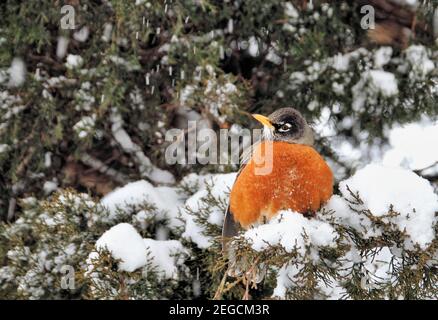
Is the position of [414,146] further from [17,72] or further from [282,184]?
[17,72]

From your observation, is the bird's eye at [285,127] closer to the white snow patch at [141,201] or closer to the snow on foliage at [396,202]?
the snow on foliage at [396,202]

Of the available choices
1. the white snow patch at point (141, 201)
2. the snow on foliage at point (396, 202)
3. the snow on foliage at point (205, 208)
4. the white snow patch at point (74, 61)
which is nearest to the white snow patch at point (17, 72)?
the white snow patch at point (74, 61)

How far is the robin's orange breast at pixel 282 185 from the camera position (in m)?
2.62

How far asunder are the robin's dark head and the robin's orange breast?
89 millimetres

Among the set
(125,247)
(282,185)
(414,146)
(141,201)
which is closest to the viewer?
(282,185)

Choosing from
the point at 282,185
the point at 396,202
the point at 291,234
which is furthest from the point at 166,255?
the point at 396,202

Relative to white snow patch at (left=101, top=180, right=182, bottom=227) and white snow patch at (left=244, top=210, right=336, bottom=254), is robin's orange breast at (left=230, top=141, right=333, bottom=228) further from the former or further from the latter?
white snow patch at (left=101, top=180, right=182, bottom=227)

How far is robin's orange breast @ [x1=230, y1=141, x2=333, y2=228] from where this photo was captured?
8.59 ft

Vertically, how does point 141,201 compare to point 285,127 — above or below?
below

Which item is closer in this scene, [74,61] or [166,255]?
[166,255]

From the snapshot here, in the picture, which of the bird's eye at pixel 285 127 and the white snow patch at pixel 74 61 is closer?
the bird's eye at pixel 285 127

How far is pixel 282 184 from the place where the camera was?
2.63m

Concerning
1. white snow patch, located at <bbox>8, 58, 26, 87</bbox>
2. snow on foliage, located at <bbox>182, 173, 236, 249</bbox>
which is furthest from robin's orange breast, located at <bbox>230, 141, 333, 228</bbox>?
white snow patch, located at <bbox>8, 58, 26, 87</bbox>

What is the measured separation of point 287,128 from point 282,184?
31 cm
